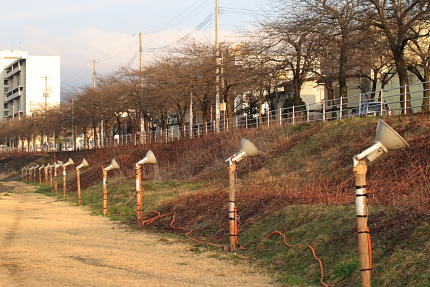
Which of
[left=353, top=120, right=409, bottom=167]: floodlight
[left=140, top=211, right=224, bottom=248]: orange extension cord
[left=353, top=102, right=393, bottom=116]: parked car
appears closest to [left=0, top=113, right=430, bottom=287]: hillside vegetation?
[left=140, top=211, right=224, bottom=248]: orange extension cord

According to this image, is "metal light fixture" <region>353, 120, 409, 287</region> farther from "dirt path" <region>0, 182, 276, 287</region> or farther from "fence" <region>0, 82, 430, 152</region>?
"fence" <region>0, 82, 430, 152</region>

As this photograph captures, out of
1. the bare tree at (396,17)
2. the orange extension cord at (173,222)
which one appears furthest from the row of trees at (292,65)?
the orange extension cord at (173,222)

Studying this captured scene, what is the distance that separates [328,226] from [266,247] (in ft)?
4.90

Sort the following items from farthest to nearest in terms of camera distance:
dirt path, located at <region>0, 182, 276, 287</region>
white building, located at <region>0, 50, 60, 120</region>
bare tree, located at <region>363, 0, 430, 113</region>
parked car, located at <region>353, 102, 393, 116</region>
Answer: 1. white building, located at <region>0, 50, 60, 120</region>
2. parked car, located at <region>353, 102, 393, 116</region>
3. bare tree, located at <region>363, 0, 430, 113</region>
4. dirt path, located at <region>0, 182, 276, 287</region>

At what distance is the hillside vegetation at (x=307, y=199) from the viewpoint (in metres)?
9.38

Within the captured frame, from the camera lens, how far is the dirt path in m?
9.96

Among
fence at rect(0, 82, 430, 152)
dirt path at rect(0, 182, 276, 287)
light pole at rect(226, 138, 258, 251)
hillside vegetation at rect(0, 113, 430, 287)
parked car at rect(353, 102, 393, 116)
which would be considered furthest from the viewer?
fence at rect(0, 82, 430, 152)

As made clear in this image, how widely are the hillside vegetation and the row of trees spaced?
3.59 metres

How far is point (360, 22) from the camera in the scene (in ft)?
80.0

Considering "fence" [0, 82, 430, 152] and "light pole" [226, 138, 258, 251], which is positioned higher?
"fence" [0, 82, 430, 152]

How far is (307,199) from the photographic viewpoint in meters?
14.8

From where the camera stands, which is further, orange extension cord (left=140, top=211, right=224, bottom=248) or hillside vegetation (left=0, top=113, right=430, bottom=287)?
orange extension cord (left=140, top=211, right=224, bottom=248)

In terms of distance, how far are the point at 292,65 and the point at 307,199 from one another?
814 inches

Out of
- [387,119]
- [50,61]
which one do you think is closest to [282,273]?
[387,119]
